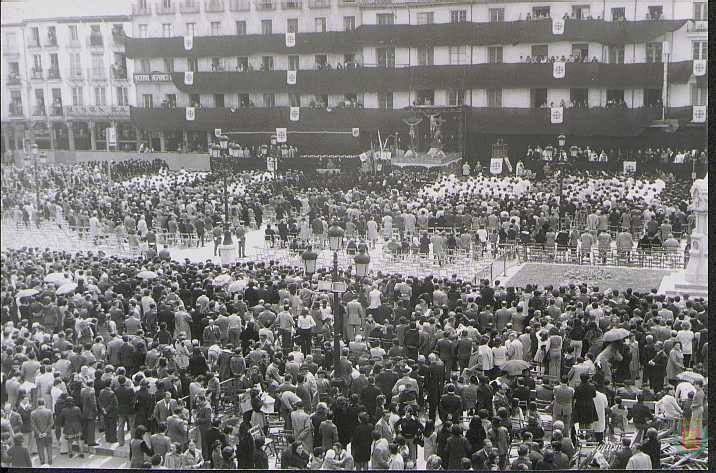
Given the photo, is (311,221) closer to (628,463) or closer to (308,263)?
(308,263)

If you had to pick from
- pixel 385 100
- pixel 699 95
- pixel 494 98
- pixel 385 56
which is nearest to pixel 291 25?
pixel 385 56

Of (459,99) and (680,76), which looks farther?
(459,99)

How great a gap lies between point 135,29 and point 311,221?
6.00 metres

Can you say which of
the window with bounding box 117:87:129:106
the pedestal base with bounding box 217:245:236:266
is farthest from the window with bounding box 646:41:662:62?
the window with bounding box 117:87:129:106

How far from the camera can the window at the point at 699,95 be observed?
17.4 m

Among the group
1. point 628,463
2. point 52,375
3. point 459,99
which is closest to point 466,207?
point 459,99

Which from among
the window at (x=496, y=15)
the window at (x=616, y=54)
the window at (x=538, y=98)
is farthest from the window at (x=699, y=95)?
the window at (x=496, y=15)

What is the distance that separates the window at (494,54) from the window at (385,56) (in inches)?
91.4

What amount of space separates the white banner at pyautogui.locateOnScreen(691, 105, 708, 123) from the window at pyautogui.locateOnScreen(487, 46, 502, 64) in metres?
Answer: 4.66

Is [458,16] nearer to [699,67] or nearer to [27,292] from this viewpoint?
[699,67]

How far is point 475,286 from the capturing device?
18.5m

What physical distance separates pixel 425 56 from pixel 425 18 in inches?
33.6

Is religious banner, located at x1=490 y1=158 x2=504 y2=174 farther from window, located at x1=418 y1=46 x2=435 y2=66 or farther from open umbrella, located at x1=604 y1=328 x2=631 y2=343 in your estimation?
open umbrella, located at x1=604 y1=328 x2=631 y2=343

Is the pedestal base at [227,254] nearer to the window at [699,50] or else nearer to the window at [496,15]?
the window at [496,15]
